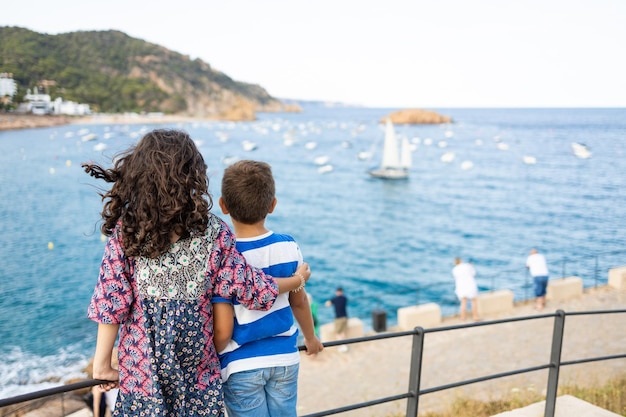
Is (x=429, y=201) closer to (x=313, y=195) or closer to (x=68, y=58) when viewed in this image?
(x=313, y=195)

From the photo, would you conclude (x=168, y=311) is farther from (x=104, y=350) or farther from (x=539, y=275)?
(x=539, y=275)

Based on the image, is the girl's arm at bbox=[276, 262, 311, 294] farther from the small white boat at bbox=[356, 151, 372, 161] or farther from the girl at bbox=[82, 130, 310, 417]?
the small white boat at bbox=[356, 151, 372, 161]

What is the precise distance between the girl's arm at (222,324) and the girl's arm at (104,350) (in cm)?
30

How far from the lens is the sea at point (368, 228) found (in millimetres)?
25500

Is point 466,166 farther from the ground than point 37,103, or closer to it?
closer to it

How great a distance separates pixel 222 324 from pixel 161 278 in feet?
0.89

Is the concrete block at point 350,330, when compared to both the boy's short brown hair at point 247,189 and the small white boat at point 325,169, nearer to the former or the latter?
the boy's short brown hair at point 247,189

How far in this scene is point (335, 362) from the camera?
10727mm

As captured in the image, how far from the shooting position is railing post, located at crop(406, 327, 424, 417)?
263 cm

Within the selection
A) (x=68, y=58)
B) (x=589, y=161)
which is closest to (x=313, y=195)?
(x=589, y=161)

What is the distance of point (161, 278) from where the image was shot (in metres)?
1.62

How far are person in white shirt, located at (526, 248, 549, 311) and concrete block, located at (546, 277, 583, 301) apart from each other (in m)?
0.65

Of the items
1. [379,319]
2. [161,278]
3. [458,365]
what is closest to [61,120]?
[379,319]

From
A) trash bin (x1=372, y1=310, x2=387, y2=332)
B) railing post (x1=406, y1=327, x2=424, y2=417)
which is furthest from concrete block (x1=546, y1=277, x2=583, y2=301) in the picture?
railing post (x1=406, y1=327, x2=424, y2=417)
